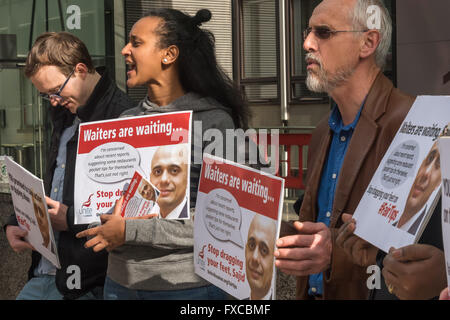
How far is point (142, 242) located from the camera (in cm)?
264

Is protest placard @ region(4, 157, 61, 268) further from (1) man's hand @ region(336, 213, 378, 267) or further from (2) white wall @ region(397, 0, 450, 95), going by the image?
(2) white wall @ region(397, 0, 450, 95)

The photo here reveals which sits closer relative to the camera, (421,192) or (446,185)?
(446,185)

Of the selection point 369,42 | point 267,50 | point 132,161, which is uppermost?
point 267,50

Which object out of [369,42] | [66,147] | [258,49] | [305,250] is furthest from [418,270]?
[258,49]

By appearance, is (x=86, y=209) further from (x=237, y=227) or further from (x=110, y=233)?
(x=237, y=227)

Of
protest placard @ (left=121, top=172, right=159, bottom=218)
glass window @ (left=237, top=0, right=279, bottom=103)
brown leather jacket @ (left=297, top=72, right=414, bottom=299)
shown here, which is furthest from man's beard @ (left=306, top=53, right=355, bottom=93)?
glass window @ (left=237, top=0, right=279, bottom=103)

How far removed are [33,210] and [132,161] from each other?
20.6 inches

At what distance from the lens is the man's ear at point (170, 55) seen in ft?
9.62

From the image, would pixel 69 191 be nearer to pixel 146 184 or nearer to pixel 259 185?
pixel 146 184

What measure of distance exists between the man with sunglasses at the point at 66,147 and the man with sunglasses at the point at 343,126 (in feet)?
3.17

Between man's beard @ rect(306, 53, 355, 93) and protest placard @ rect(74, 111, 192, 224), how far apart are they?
0.41 metres

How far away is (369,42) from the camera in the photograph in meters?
2.53

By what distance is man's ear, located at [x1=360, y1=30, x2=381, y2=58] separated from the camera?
8.29 feet
